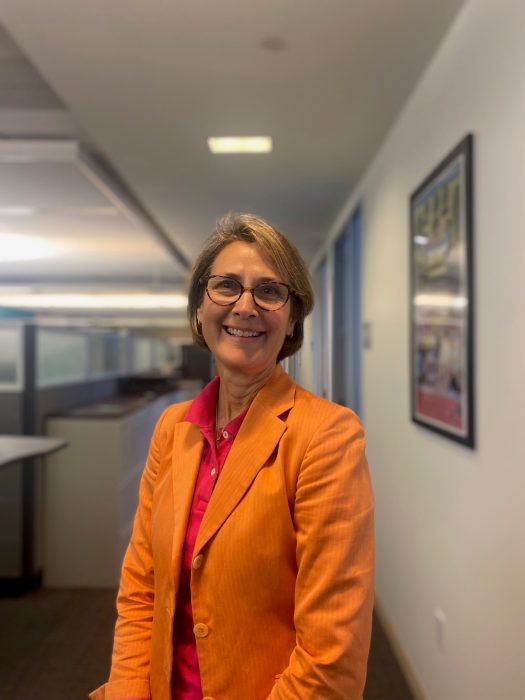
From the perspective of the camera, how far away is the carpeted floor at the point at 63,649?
241cm

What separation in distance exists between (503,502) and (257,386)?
0.93m

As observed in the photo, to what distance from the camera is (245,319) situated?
1.03 m

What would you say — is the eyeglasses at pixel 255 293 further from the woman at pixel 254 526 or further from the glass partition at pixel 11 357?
the glass partition at pixel 11 357

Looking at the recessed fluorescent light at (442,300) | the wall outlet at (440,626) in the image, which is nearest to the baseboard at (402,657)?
the wall outlet at (440,626)

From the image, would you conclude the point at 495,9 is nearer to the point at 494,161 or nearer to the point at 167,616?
the point at 494,161

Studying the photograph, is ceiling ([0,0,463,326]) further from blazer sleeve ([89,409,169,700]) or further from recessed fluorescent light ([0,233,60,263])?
recessed fluorescent light ([0,233,60,263])

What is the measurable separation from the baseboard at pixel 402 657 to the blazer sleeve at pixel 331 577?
156 centimetres

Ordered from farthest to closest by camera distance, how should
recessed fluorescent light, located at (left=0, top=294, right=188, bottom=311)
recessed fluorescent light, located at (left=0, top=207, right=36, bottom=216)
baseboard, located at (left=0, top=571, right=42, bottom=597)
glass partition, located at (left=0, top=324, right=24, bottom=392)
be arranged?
recessed fluorescent light, located at (left=0, top=294, right=188, bottom=311) < recessed fluorescent light, located at (left=0, top=207, right=36, bottom=216) < glass partition, located at (left=0, top=324, right=24, bottom=392) < baseboard, located at (left=0, top=571, right=42, bottom=597)

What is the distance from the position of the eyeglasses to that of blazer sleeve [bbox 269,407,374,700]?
0.86ft

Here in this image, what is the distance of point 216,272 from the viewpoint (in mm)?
1064

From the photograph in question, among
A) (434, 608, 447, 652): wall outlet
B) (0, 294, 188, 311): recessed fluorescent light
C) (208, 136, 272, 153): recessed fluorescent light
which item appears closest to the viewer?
(434, 608, 447, 652): wall outlet

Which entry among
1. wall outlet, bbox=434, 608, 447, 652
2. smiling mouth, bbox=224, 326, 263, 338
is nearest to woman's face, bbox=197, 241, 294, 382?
smiling mouth, bbox=224, 326, 263, 338

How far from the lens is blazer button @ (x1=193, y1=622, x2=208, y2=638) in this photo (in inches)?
38.1

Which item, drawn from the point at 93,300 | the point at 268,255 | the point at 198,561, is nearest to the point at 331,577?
the point at 198,561
